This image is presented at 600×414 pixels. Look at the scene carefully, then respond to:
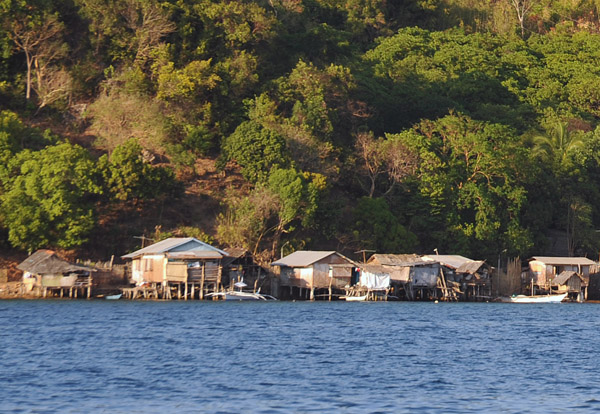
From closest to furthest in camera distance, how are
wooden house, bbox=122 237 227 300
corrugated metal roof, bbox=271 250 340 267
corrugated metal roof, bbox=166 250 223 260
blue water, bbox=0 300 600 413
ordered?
blue water, bbox=0 300 600 413, corrugated metal roof, bbox=166 250 223 260, wooden house, bbox=122 237 227 300, corrugated metal roof, bbox=271 250 340 267

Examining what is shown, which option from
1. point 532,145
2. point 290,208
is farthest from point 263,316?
point 532,145

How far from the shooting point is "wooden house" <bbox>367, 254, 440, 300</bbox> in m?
71.5

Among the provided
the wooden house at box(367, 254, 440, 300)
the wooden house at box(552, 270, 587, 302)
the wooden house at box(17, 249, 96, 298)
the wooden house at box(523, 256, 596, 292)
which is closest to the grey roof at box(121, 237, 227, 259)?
the wooden house at box(17, 249, 96, 298)

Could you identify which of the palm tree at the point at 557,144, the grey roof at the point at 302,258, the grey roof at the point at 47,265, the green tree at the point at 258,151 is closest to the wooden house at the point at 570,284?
the palm tree at the point at 557,144

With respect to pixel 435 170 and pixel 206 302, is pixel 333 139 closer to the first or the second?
pixel 435 170

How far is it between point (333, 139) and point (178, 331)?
39.1 m

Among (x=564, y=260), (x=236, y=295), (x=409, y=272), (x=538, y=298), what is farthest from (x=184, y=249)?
(x=564, y=260)

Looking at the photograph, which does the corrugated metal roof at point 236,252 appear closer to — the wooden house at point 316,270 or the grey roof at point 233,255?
the grey roof at point 233,255

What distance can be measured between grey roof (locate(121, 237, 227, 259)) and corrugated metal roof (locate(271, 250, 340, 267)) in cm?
505

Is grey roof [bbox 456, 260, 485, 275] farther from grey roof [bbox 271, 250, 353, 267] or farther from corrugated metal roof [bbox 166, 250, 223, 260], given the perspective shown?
corrugated metal roof [bbox 166, 250, 223, 260]

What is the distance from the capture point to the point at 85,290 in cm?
6650

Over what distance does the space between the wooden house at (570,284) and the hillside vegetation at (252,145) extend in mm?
4079

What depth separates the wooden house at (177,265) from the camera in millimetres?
65375

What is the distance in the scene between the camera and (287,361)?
119 feet
